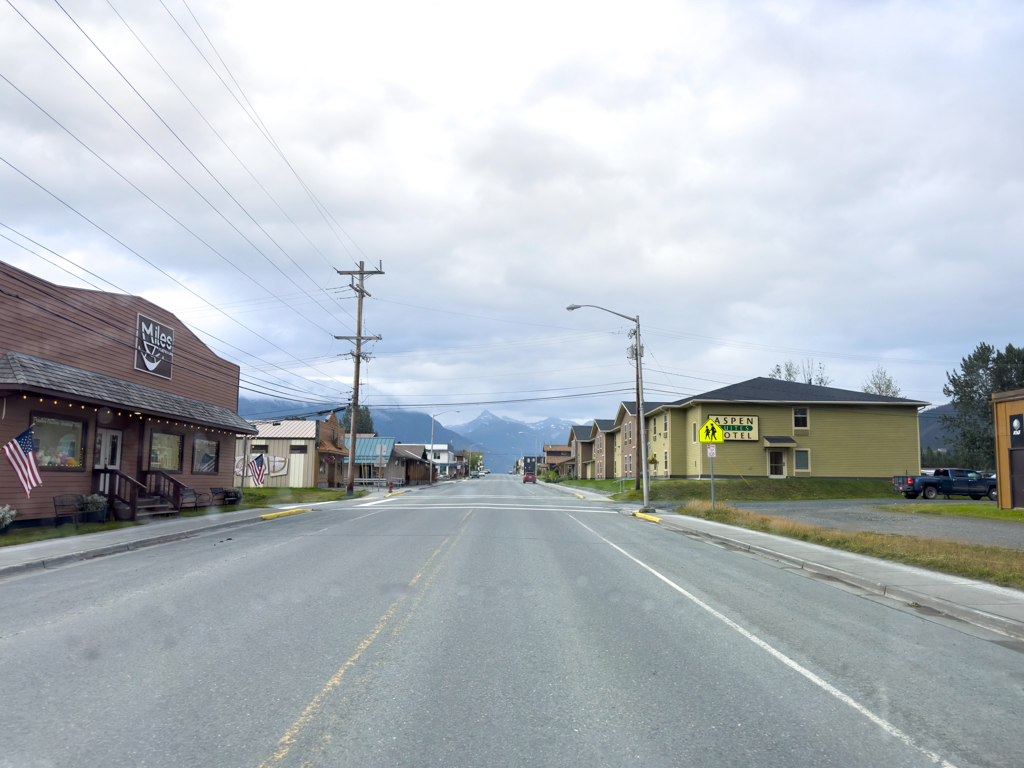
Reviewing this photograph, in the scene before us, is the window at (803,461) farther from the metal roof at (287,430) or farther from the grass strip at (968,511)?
the metal roof at (287,430)

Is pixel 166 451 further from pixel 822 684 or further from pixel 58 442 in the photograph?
pixel 822 684

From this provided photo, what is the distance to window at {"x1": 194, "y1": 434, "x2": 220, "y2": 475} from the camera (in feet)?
92.1

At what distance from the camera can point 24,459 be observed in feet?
54.0

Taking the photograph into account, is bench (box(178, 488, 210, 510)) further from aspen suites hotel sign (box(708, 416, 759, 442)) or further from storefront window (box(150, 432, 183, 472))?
aspen suites hotel sign (box(708, 416, 759, 442))

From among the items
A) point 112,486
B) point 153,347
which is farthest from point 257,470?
point 112,486

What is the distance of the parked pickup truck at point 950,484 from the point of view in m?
37.5

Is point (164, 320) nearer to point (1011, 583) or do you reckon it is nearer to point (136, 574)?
point (136, 574)

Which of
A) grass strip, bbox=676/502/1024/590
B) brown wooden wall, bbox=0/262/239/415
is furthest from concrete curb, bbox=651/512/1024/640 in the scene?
brown wooden wall, bbox=0/262/239/415

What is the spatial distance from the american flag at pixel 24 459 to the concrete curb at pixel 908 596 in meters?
17.2

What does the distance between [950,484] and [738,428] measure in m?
12.1

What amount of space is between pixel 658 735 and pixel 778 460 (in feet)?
146

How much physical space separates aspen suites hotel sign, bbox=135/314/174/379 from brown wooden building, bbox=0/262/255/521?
0.04m

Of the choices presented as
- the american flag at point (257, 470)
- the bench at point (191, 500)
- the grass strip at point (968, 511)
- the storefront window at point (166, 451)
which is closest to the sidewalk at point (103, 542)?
the bench at point (191, 500)

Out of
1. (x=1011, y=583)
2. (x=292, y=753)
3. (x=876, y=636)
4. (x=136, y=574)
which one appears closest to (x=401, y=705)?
(x=292, y=753)
